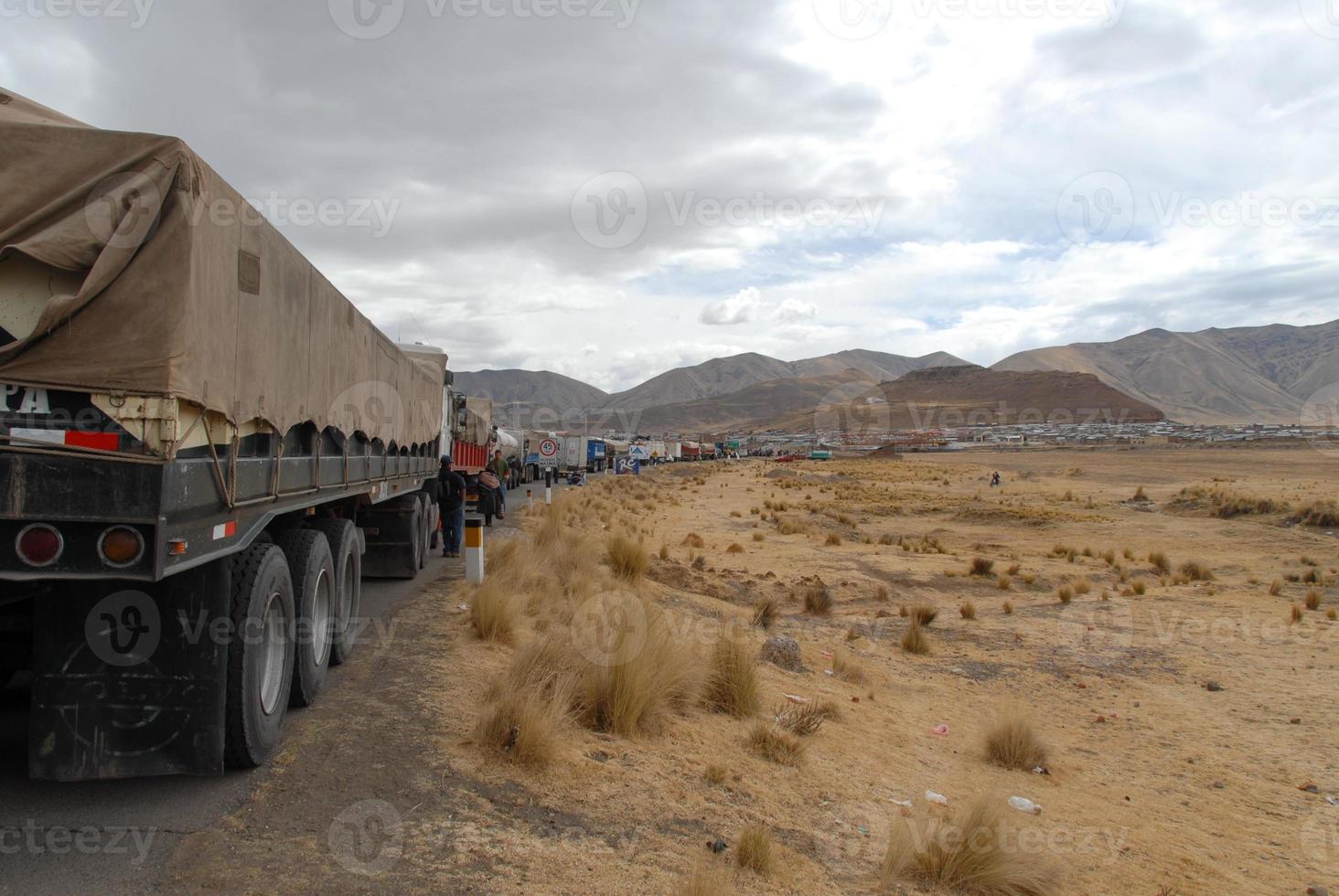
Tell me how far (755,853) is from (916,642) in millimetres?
8021

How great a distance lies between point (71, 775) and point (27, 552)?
1.46 m

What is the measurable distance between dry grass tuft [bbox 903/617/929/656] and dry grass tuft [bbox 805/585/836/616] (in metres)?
1.93

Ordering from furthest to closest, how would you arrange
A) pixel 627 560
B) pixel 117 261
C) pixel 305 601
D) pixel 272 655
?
pixel 627 560
pixel 305 601
pixel 272 655
pixel 117 261

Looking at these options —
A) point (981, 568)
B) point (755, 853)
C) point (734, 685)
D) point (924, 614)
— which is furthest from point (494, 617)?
point (981, 568)

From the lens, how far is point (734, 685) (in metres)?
7.68

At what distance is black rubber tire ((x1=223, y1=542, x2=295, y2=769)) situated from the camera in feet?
15.3

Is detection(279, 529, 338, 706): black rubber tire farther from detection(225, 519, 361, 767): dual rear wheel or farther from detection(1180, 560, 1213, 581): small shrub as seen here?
detection(1180, 560, 1213, 581): small shrub

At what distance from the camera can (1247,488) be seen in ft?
132

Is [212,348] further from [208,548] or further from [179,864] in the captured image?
[179,864]

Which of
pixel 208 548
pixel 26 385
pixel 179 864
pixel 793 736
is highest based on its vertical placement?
pixel 26 385

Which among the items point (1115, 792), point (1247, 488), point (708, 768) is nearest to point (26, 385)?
point (708, 768)

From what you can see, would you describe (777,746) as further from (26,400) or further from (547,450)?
(547,450)

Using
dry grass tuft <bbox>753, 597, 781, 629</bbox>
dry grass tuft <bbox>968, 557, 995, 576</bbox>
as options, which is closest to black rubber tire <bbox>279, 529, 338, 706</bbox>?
dry grass tuft <bbox>753, 597, 781, 629</bbox>

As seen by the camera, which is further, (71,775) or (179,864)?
(71,775)
